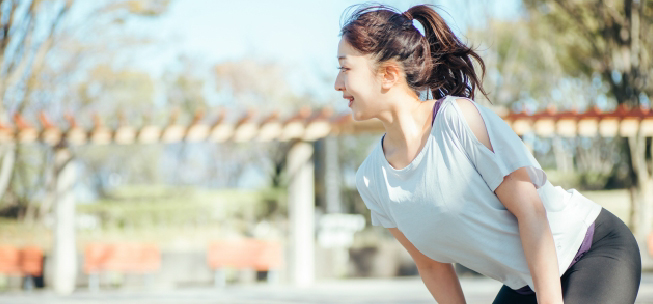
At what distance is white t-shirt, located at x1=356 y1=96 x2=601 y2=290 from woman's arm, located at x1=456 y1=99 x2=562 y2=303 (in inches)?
0.9

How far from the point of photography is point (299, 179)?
1230 centimetres

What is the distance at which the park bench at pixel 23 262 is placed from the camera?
12.1m

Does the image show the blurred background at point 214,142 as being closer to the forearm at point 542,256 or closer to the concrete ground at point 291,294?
the concrete ground at point 291,294

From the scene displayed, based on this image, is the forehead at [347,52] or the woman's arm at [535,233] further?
the forehead at [347,52]

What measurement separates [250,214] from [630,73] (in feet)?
32.3

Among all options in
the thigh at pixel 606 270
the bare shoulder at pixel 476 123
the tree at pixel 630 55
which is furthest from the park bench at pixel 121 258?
the bare shoulder at pixel 476 123

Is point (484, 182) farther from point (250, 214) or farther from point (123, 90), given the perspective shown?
point (123, 90)

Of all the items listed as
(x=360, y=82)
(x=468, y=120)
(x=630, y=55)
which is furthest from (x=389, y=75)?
(x=630, y=55)

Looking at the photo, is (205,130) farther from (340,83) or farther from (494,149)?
(494,149)

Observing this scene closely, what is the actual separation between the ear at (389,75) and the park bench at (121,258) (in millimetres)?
11086

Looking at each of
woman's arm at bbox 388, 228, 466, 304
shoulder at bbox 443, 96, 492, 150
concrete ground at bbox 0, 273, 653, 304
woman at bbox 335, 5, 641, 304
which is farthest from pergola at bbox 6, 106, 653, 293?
shoulder at bbox 443, 96, 492, 150

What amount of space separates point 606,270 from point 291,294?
8.97 metres

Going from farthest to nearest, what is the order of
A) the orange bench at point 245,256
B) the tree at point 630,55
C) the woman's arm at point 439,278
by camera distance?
the tree at point 630,55
the orange bench at point 245,256
the woman's arm at point 439,278

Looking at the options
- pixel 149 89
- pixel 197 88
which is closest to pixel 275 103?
pixel 197 88
